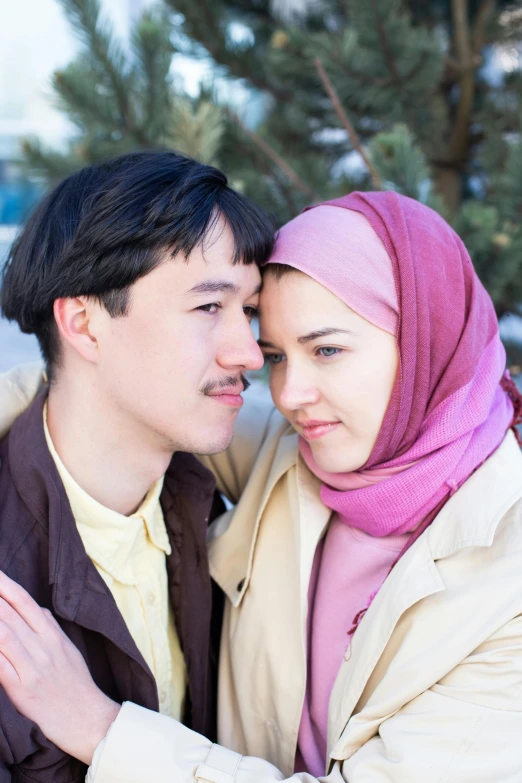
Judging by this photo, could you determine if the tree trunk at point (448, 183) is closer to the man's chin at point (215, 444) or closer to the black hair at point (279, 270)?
the black hair at point (279, 270)

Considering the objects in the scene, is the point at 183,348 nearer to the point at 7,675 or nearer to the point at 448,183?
the point at 7,675

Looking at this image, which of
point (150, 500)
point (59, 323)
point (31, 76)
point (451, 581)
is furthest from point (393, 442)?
point (31, 76)

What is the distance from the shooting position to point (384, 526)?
170 cm

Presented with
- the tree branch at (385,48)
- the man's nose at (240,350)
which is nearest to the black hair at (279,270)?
the man's nose at (240,350)

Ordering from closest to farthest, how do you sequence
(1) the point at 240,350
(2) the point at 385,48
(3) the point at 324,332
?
1. (3) the point at 324,332
2. (1) the point at 240,350
3. (2) the point at 385,48

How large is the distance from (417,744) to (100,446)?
3.02ft

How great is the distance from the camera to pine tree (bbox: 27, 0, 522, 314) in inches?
92.2

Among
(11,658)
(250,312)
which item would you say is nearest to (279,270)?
(250,312)

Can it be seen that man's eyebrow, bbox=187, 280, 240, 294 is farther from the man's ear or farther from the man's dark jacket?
the man's dark jacket

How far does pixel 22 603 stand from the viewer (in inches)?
57.6

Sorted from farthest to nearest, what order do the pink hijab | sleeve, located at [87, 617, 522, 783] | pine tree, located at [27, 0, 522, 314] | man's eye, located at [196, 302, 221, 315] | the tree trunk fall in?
the tree trunk < pine tree, located at [27, 0, 522, 314] < man's eye, located at [196, 302, 221, 315] < the pink hijab < sleeve, located at [87, 617, 522, 783]

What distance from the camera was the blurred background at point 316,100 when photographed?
2359mm

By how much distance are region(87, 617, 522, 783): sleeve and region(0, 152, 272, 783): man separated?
0.63 feet

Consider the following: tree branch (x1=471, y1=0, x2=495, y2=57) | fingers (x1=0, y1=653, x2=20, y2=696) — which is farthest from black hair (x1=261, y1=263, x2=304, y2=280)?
tree branch (x1=471, y1=0, x2=495, y2=57)
